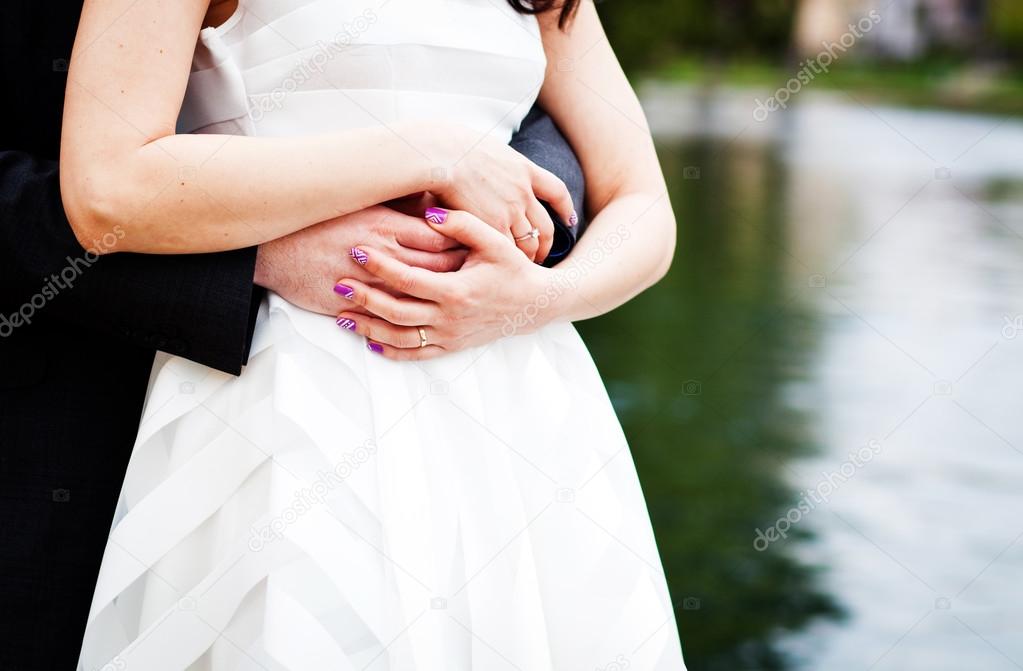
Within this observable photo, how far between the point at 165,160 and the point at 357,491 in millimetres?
388

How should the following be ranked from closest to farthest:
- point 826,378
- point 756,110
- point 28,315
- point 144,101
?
1. point 144,101
2. point 28,315
3. point 826,378
4. point 756,110

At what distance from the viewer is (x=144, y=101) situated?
1.15 meters

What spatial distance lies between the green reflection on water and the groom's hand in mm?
2242

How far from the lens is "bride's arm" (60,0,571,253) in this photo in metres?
1.15

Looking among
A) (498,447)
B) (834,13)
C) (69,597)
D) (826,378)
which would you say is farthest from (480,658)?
(834,13)

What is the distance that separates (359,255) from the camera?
49.4 inches

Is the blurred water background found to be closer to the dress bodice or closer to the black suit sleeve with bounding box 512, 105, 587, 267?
the black suit sleeve with bounding box 512, 105, 587, 267

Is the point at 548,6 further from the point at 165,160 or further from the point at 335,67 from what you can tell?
the point at 165,160

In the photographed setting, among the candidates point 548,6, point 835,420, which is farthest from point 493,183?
point 835,420

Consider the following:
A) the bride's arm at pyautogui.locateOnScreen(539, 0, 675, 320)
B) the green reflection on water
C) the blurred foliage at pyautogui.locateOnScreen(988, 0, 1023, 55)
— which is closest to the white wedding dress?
the bride's arm at pyautogui.locateOnScreen(539, 0, 675, 320)

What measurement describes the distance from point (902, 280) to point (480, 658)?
23.6 ft

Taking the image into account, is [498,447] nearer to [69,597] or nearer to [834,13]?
[69,597]

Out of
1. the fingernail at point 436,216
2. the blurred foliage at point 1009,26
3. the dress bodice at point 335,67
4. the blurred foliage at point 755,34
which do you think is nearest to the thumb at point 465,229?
the fingernail at point 436,216

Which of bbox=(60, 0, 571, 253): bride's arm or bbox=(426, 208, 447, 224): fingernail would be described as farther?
bbox=(426, 208, 447, 224): fingernail
